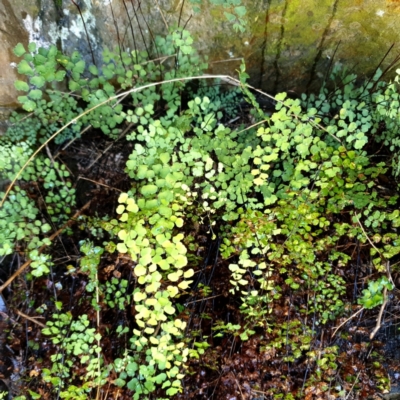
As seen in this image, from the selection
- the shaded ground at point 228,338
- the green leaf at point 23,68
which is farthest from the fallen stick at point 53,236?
the green leaf at point 23,68

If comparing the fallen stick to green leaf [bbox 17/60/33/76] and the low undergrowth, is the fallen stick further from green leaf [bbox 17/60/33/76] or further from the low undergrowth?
green leaf [bbox 17/60/33/76]

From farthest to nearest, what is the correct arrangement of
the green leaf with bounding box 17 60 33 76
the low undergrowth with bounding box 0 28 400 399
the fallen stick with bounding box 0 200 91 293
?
the fallen stick with bounding box 0 200 91 293 → the low undergrowth with bounding box 0 28 400 399 → the green leaf with bounding box 17 60 33 76

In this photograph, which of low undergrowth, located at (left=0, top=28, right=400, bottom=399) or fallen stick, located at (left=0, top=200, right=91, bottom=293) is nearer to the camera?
low undergrowth, located at (left=0, top=28, right=400, bottom=399)

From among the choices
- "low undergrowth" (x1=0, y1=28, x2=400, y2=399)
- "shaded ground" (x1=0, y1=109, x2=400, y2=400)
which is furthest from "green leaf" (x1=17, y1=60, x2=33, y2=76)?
"shaded ground" (x1=0, y1=109, x2=400, y2=400)

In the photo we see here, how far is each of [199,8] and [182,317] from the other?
186 centimetres

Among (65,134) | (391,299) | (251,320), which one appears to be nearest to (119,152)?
(65,134)

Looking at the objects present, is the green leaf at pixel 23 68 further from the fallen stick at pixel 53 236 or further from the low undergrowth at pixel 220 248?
the fallen stick at pixel 53 236

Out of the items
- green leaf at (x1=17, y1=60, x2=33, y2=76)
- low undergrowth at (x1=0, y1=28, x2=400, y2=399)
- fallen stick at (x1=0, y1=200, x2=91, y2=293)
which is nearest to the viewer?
green leaf at (x1=17, y1=60, x2=33, y2=76)

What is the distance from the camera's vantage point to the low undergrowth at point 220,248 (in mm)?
1868

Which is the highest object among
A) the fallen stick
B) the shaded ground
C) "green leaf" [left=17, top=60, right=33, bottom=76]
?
"green leaf" [left=17, top=60, right=33, bottom=76]

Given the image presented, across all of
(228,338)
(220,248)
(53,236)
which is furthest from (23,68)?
(228,338)

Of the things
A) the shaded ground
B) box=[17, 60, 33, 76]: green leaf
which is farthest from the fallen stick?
box=[17, 60, 33, 76]: green leaf

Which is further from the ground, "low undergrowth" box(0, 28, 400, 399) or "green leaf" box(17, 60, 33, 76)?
"green leaf" box(17, 60, 33, 76)

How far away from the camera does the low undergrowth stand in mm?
1868
